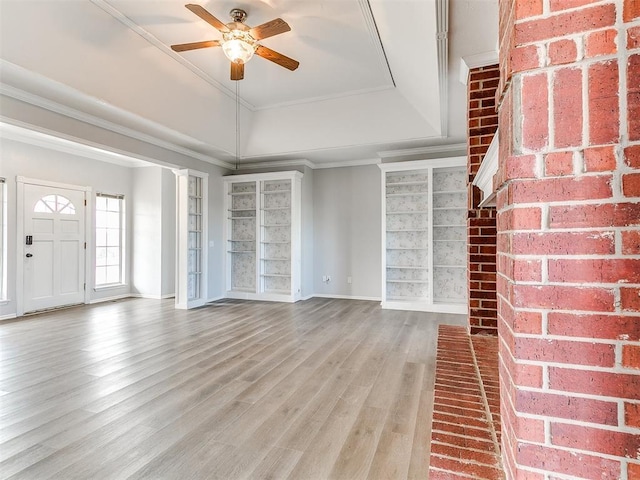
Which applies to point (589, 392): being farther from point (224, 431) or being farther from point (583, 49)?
point (224, 431)

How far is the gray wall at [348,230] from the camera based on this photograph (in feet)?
19.9

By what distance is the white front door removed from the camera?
5.07 meters


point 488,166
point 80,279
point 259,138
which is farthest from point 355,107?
point 80,279

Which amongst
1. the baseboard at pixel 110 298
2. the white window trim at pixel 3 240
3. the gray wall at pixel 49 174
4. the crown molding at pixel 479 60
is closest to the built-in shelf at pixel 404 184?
the crown molding at pixel 479 60

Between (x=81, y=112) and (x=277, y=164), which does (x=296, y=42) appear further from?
(x=277, y=164)

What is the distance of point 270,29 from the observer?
8.73ft

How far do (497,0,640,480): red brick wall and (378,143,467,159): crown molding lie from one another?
15.1 ft

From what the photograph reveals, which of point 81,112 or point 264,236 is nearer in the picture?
point 81,112

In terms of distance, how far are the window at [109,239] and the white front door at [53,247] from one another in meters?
0.36

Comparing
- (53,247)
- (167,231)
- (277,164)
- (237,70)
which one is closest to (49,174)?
(53,247)

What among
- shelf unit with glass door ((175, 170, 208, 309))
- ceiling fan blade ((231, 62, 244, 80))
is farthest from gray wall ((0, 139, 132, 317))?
ceiling fan blade ((231, 62, 244, 80))

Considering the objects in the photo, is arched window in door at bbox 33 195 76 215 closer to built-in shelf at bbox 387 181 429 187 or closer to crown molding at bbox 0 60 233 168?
crown molding at bbox 0 60 233 168

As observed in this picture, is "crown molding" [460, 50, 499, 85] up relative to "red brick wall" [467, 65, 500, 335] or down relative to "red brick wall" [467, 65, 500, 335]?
up

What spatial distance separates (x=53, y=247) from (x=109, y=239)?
1051mm
